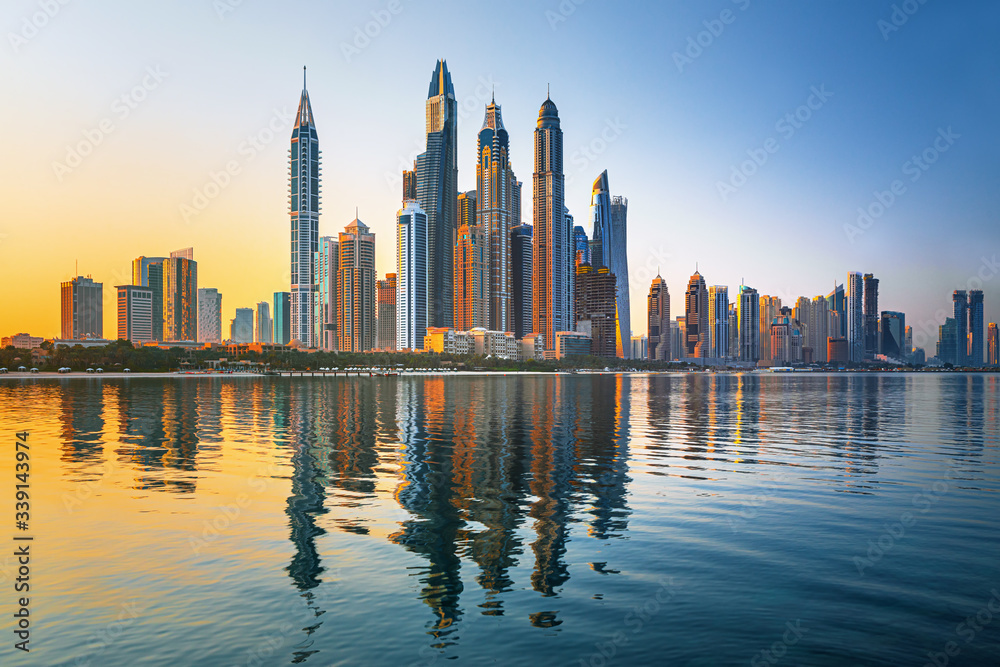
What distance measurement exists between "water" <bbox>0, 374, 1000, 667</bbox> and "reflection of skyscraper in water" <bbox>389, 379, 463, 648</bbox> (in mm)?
141

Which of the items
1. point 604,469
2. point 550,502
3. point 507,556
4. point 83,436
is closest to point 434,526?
point 507,556

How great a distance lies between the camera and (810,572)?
Result: 22797mm

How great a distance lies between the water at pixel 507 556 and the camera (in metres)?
17.2

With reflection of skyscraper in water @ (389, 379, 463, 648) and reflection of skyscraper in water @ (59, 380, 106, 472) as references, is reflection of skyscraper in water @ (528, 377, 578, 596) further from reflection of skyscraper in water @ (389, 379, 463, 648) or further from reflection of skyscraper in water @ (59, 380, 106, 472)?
reflection of skyscraper in water @ (59, 380, 106, 472)

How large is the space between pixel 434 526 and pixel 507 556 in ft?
17.7

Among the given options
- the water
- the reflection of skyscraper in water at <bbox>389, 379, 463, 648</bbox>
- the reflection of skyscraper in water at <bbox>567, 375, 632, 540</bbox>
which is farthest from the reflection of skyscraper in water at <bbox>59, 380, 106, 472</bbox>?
the reflection of skyscraper in water at <bbox>567, 375, 632, 540</bbox>

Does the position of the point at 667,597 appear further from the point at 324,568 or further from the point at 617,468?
the point at 617,468

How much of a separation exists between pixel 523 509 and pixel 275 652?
55.3 ft

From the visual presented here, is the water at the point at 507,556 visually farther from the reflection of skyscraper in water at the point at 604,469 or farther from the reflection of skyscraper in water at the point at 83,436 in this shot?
the reflection of skyscraper in water at the point at 83,436

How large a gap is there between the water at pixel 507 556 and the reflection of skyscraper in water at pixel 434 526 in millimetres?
141

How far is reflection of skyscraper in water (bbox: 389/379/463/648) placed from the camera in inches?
770

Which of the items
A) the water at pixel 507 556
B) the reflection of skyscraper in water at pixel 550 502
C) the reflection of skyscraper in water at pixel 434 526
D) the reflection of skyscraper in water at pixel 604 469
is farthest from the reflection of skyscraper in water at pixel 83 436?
the reflection of skyscraper in water at pixel 604 469

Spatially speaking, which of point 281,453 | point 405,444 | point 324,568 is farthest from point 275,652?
point 405,444

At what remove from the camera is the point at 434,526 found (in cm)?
2853
